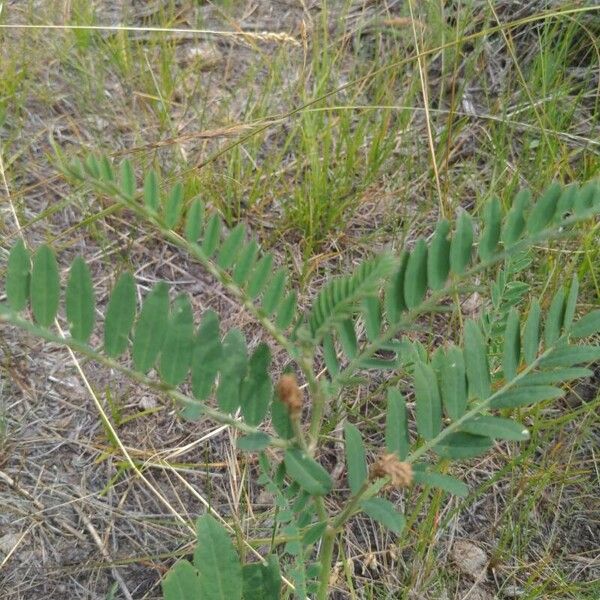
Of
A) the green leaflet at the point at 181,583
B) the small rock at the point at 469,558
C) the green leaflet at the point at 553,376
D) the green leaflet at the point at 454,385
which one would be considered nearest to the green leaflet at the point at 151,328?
the green leaflet at the point at 181,583

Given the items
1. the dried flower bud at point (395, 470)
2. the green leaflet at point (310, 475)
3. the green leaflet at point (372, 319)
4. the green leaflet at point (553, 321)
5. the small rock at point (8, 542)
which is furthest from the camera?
the small rock at point (8, 542)

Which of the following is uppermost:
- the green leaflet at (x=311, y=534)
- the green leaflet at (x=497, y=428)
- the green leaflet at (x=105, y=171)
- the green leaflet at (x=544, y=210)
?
the green leaflet at (x=105, y=171)

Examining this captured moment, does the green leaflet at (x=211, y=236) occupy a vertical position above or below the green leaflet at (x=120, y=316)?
above

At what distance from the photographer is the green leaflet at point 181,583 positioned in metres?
0.79

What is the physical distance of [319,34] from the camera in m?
2.29

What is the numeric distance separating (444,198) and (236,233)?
→ 1065 millimetres

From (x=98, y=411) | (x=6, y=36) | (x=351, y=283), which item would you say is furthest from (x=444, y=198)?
(x=6, y=36)

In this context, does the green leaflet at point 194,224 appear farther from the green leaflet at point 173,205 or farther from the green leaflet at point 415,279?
the green leaflet at point 415,279

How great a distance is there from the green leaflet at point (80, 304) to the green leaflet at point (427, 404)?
0.36 m

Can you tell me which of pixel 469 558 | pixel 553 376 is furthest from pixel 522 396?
pixel 469 558

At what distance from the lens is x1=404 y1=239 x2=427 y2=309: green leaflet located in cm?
85

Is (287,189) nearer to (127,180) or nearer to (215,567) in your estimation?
(127,180)

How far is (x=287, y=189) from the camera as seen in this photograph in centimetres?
187

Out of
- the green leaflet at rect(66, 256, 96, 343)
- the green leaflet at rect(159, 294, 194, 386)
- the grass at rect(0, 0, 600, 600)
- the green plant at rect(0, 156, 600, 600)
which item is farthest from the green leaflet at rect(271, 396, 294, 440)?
the grass at rect(0, 0, 600, 600)
